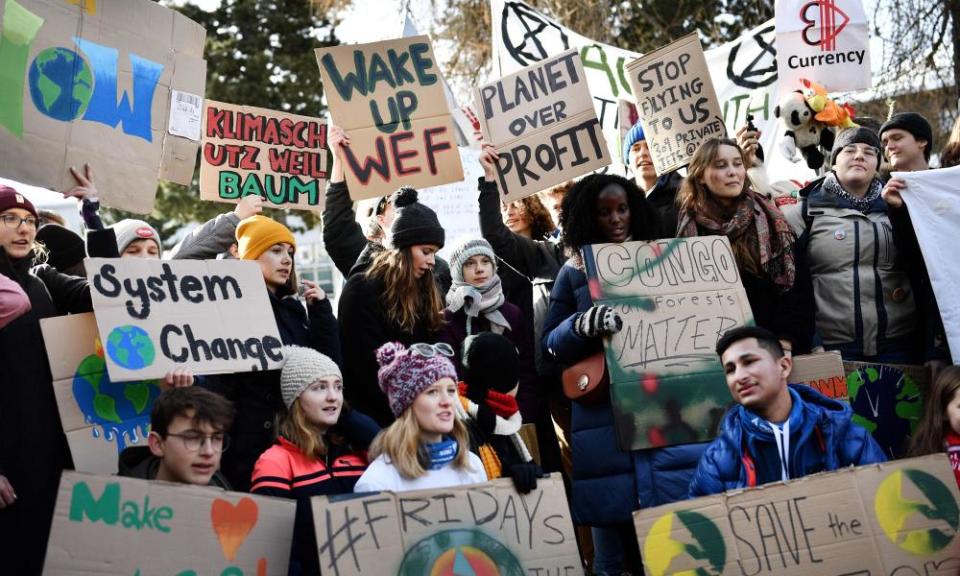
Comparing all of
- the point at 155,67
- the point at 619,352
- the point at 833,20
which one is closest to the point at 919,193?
the point at 619,352

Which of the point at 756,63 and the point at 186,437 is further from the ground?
the point at 756,63

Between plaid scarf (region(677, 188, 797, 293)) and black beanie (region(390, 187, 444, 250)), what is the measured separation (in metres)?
1.06

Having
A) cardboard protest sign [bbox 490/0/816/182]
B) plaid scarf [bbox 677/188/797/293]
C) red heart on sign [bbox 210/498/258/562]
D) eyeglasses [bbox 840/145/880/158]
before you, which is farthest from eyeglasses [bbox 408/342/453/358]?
cardboard protest sign [bbox 490/0/816/182]

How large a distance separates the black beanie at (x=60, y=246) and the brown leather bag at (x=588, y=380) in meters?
2.14

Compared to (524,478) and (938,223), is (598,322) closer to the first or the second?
(524,478)

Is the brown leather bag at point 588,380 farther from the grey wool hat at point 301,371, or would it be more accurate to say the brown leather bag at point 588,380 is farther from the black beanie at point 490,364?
the grey wool hat at point 301,371

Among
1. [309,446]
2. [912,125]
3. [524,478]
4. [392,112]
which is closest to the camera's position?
[524,478]

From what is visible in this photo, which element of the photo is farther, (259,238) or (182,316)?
(259,238)

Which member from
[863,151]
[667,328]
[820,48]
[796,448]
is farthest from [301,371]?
[820,48]

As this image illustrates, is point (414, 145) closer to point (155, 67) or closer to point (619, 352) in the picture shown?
point (155, 67)

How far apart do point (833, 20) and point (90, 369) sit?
4.54 m

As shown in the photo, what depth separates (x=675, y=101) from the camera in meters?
6.26

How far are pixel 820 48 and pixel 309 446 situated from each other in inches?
159

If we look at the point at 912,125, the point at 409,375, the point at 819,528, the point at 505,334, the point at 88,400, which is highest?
the point at 912,125
